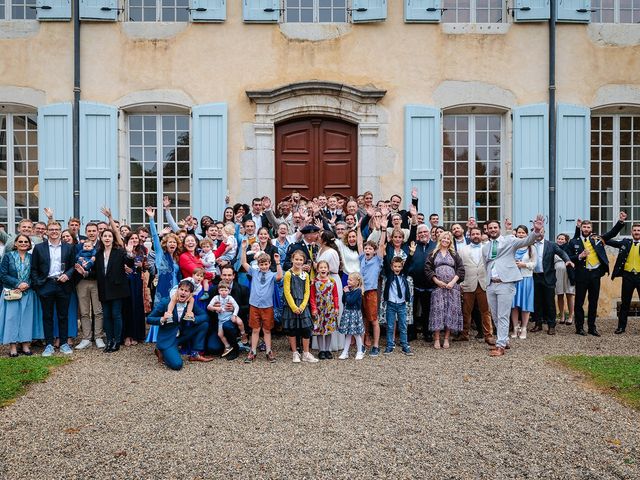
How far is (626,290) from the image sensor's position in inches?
351

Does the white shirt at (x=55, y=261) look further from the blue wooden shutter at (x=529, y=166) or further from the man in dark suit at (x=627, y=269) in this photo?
the man in dark suit at (x=627, y=269)

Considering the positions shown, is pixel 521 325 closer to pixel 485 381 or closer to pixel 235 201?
pixel 485 381

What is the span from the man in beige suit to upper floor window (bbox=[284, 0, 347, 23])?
15.3ft

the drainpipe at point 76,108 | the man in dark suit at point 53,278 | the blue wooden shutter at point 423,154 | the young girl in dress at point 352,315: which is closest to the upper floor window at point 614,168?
the blue wooden shutter at point 423,154

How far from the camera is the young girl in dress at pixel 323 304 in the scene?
→ 7102 millimetres

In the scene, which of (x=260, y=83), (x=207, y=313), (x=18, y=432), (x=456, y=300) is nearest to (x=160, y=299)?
(x=207, y=313)

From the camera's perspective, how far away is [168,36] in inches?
405

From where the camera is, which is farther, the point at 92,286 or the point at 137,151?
the point at 137,151

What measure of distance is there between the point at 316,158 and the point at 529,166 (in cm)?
352

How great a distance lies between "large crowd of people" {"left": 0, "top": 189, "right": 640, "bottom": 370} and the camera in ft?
23.3

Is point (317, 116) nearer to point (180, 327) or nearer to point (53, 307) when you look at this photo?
point (180, 327)

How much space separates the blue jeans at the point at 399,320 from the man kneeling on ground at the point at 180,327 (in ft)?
6.83

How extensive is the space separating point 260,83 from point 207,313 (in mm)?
4606

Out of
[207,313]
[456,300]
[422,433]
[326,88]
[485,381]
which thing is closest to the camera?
[422,433]
